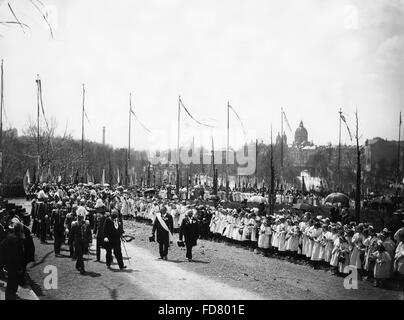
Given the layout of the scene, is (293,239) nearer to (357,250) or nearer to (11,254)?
(357,250)

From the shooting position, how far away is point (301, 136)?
15400 cm

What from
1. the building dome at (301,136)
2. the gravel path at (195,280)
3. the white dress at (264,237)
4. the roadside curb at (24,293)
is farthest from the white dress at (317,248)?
the building dome at (301,136)

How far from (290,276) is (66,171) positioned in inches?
2025

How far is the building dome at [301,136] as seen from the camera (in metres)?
152

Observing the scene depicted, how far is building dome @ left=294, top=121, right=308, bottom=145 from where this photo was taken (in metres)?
152

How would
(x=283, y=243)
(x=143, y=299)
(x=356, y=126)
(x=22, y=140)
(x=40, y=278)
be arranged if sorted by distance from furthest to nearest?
(x=22, y=140)
(x=356, y=126)
(x=283, y=243)
(x=40, y=278)
(x=143, y=299)

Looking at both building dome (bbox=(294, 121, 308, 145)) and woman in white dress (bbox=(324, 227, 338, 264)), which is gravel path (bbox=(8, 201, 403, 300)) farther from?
building dome (bbox=(294, 121, 308, 145))

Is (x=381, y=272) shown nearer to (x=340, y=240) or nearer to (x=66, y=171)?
(x=340, y=240)

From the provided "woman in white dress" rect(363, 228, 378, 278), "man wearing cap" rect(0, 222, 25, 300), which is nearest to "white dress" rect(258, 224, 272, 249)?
"woman in white dress" rect(363, 228, 378, 278)

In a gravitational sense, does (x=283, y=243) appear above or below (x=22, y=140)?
below

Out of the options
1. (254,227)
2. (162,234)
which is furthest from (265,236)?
(162,234)

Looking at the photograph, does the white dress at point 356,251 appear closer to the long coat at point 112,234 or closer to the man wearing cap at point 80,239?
the long coat at point 112,234

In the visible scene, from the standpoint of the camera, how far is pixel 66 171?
6006 centimetres
